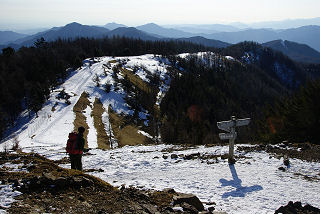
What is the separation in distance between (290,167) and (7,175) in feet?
44.5

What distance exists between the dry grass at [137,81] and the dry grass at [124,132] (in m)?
34.1

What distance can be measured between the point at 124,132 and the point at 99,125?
7.93m

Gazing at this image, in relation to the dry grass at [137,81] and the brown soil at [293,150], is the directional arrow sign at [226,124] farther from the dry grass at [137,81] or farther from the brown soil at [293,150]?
the dry grass at [137,81]

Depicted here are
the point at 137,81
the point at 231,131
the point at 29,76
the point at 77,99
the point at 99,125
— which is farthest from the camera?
the point at 137,81

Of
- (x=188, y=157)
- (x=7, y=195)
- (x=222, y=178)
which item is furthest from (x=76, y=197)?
(x=188, y=157)

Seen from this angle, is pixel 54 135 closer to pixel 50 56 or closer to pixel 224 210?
pixel 224 210

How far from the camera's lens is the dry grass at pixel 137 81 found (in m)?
123

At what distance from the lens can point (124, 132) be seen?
2950 inches

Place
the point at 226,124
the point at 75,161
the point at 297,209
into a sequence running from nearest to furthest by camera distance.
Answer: the point at 297,209 → the point at 75,161 → the point at 226,124

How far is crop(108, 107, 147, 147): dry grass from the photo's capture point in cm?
6743

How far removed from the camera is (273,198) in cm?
984

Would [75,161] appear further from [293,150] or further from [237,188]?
[293,150]

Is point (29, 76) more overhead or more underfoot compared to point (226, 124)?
more underfoot

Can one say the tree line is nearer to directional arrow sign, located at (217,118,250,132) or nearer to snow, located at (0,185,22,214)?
snow, located at (0,185,22,214)
